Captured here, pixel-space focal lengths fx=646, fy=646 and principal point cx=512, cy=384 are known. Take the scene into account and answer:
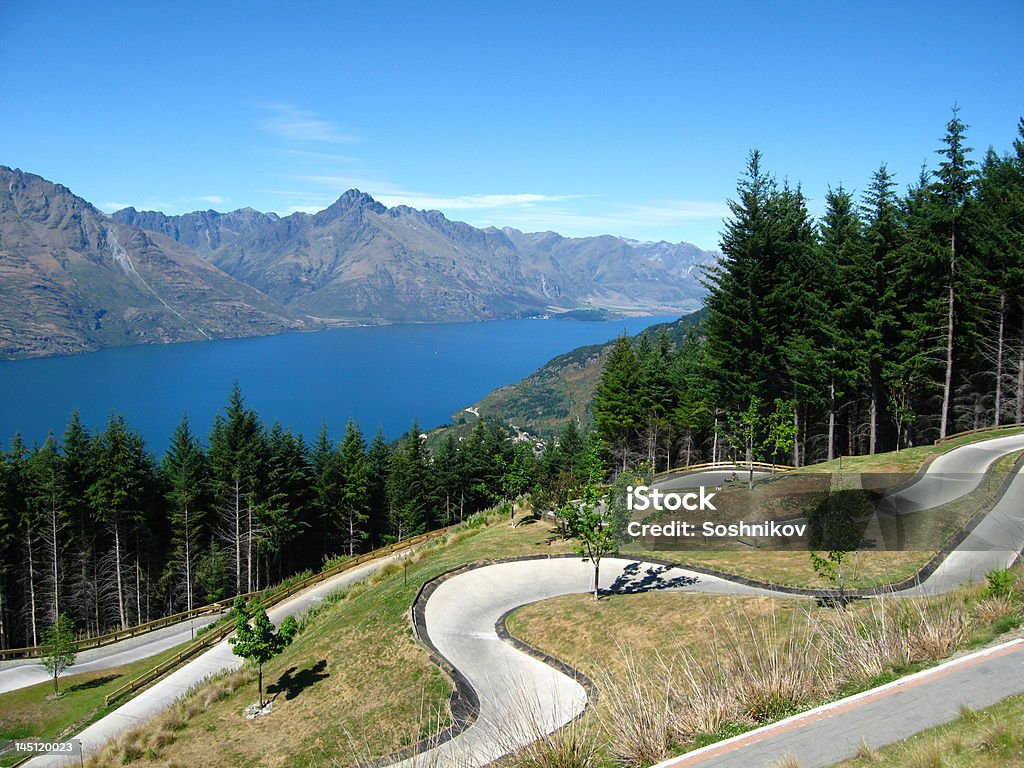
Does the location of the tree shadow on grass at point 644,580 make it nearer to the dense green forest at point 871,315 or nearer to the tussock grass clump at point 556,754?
the dense green forest at point 871,315

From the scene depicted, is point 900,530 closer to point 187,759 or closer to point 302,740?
point 302,740

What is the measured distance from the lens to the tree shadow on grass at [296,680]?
1599 centimetres

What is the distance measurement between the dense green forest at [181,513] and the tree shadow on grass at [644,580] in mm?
5606

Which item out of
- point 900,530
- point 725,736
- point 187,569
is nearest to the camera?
point 725,736

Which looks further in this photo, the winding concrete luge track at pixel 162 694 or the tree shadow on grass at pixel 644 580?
the tree shadow on grass at pixel 644 580

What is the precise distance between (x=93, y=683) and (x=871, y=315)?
35.4 metres

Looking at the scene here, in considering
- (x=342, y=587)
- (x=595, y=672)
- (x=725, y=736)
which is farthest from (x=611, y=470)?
(x=725, y=736)

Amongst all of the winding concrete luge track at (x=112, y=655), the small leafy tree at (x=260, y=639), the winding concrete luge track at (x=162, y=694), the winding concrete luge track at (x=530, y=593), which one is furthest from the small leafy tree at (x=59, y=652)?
the small leafy tree at (x=260, y=639)

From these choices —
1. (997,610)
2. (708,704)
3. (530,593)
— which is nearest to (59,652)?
(530,593)

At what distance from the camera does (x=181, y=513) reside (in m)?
37.8

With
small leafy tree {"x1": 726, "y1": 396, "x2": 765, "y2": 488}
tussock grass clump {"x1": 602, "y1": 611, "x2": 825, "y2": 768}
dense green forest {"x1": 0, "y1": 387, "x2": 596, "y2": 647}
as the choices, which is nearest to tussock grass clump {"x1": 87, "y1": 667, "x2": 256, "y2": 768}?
tussock grass clump {"x1": 602, "y1": 611, "x2": 825, "y2": 768}

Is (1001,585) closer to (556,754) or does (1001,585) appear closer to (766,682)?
(766,682)

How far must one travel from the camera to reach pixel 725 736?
22.6 feet

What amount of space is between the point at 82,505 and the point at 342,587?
16.5 m
